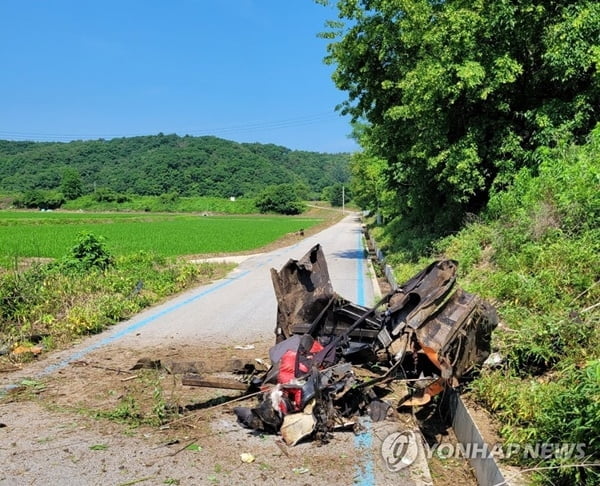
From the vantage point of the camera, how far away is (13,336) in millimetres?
7500

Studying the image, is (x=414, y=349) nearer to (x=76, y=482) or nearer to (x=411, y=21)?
(x=76, y=482)

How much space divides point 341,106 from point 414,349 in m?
15.7

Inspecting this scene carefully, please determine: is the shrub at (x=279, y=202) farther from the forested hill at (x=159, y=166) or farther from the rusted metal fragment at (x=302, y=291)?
the rusted metal fragment at (x=302, y=291)

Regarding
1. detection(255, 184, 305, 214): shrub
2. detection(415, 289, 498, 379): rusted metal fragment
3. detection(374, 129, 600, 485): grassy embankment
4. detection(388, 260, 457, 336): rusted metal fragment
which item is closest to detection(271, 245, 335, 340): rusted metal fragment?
detection(388, 260, 457, 336): rusted metal fragment

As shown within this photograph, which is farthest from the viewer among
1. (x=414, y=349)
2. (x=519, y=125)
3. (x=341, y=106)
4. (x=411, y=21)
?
(x=341, y=106)

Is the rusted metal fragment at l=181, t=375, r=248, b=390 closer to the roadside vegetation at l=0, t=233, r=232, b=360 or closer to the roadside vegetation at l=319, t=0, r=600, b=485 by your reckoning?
the roadside vegetation at l=319, t=0, r=600, b=485

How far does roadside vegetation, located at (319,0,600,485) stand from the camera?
4195 millimetres

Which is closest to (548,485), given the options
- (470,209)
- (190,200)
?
(470,209)

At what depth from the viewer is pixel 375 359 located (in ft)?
17.5

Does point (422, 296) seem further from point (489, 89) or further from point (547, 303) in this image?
point (489, 89)

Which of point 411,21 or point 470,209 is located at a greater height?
point 411,21

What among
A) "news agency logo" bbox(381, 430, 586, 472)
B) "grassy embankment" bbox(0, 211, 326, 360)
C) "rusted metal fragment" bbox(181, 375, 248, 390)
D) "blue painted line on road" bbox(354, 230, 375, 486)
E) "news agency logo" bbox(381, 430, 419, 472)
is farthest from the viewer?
"grassy embankment" bbox(0, 211, 326, 360)

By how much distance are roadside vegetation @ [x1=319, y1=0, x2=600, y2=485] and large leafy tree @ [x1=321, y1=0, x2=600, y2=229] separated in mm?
34

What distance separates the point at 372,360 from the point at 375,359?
0.14ft
